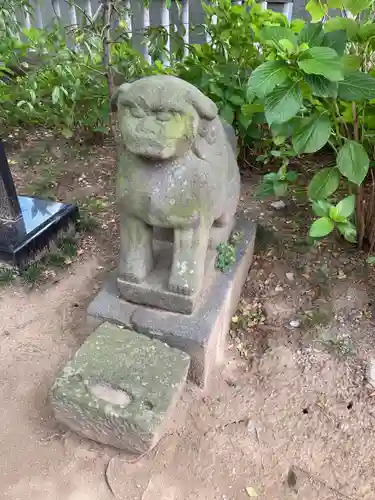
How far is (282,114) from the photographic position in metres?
1.54

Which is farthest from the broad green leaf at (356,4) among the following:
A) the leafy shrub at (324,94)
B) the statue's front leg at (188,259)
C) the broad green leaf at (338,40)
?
the statue's front leg at (188,259)

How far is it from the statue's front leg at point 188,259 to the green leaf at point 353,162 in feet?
1.84

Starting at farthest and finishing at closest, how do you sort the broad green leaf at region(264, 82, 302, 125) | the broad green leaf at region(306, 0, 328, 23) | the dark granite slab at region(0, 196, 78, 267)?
the dark granite slab at region(0, 196, 78, 267) → the broad green leaf at region(306, 0, 328, 23) → the broad green leaf at region(264, 82, 302, 125)

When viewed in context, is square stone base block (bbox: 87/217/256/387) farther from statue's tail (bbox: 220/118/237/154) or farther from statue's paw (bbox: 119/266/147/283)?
statue's tail (bbox: 220/118/237/154)

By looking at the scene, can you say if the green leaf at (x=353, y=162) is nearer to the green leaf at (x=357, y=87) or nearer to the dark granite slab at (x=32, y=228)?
the green leaf at (x=357, y=87)

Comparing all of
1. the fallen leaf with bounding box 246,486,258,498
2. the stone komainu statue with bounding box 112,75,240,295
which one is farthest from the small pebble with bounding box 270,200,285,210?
the fallen leaf with bounding box 246,486,258,498

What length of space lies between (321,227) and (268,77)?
2.07ft

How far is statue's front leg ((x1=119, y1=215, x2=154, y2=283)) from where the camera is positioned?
176cm

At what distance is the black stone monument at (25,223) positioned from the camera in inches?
92.2

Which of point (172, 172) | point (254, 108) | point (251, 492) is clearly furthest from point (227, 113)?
point (251, 492)

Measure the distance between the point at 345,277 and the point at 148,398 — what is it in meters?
1.16

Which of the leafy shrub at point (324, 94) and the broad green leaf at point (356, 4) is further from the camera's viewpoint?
the broad green leaf at point (356, 4)

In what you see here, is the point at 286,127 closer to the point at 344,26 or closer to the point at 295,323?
the point at 344,26

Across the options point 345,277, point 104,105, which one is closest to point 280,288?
point 345,277
